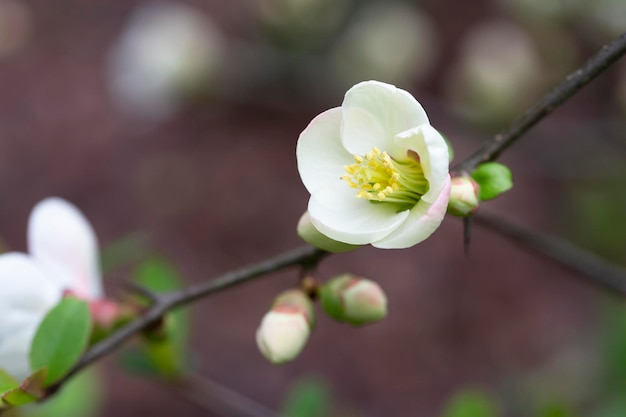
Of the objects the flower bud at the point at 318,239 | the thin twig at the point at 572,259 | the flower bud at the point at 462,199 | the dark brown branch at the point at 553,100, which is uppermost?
the thin twig at the point at 572,259

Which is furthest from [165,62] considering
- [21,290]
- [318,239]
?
[318,239]

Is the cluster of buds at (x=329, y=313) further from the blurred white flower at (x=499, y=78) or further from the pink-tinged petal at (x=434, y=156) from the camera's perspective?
the blurred white flower at (x=499, y=78)

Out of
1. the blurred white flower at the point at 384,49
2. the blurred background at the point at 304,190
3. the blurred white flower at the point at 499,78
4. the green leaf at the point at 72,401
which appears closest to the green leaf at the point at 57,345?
the green leaf at the point at 72,401

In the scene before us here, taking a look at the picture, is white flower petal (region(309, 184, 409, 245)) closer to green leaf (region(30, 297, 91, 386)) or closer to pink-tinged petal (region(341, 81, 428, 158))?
pink-tinged petal (region(341, 81, 428, 158))

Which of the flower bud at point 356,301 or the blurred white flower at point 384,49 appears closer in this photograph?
the flower bud at point 356,301

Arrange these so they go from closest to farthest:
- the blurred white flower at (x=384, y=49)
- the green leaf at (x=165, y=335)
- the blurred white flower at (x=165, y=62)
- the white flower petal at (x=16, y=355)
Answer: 1. the white flower petal at (x=16, y=355)
2. the green leaf at (x=165, y=335)
3. the blurred white flower at (x=384, y=49)
4. the blurred white flower at (x=165, y=62)

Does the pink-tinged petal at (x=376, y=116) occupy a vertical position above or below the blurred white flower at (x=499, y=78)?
below

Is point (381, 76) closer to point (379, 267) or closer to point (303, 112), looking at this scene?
point (303, 112)

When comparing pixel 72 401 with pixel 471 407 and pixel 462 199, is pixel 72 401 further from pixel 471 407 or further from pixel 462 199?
pixel 462 199
